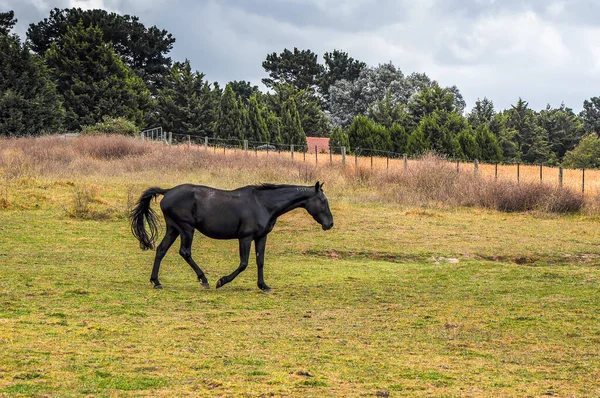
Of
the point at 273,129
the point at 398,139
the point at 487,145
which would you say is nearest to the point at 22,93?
the point at 273,129

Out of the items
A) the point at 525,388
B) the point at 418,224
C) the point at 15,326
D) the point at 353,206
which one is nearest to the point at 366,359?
the point at 525,388

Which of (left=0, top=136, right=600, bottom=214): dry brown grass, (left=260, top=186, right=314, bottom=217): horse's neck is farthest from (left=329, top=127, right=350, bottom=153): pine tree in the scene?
(left=260, top=186, right=314, bottom=217): horse's neck

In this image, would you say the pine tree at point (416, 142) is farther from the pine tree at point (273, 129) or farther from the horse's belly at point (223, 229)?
the horse's belly at point (223, 229)

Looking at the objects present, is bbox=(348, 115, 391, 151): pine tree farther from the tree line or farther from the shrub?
the shrub

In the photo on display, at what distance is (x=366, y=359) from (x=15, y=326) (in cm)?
367

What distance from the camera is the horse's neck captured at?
1208 centimetres

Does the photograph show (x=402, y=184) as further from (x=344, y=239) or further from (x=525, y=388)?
(x=525, y=388)

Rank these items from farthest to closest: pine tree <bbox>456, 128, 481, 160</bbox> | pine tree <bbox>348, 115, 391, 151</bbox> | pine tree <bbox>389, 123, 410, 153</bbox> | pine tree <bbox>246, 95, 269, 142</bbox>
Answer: pine tree <bbox>246, 95, 269, 142</bbox> < pine tree <bbox>389, 123, 410, 153</bbox> < pine tree <bbox>348, 115, 391, 151</bbox> < pine tree <bbox>456, 128, 481, 160</bbox>

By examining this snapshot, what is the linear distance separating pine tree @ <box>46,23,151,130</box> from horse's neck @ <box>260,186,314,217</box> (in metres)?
50.9

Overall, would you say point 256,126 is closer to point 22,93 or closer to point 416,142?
point 416,142

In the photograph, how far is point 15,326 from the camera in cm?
878

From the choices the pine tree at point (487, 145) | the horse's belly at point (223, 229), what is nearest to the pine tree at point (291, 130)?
the pine tree at point (487, 145)

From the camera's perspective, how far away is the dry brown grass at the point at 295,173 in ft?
88.3

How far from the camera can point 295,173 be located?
3209 cm
